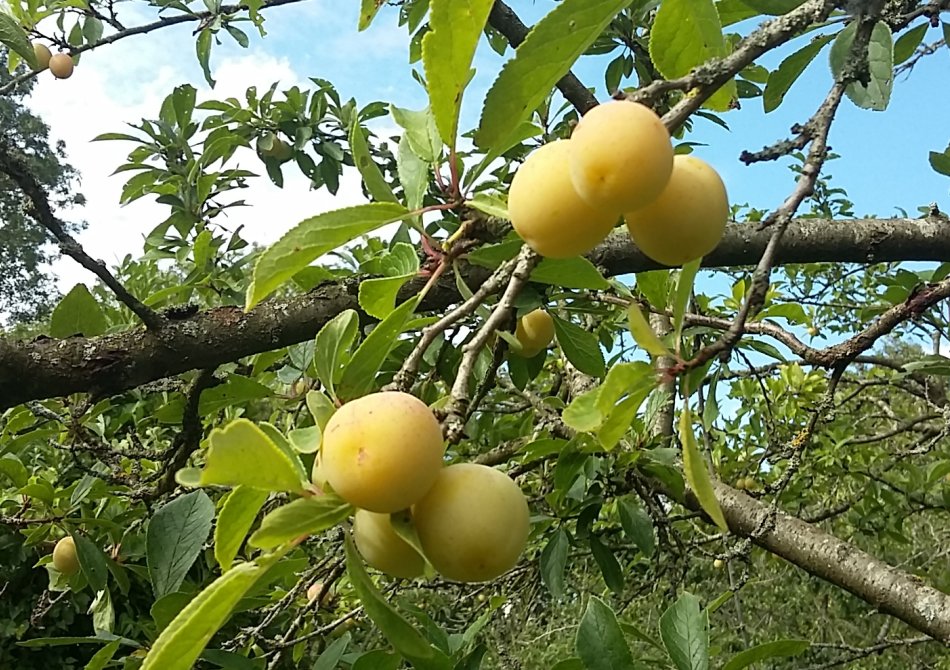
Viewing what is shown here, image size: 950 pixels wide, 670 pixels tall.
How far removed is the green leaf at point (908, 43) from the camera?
1.37 meters

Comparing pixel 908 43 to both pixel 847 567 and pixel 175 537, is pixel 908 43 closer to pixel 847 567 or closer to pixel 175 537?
pixel 847 567

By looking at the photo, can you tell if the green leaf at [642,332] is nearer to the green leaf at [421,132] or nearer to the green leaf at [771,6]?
the green leaf at [421,132]

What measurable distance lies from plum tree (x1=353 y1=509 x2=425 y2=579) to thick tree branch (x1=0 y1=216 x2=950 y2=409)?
2.35 feet

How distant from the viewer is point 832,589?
372 centimetres

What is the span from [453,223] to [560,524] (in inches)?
26.6

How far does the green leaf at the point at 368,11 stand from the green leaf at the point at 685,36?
101 cm

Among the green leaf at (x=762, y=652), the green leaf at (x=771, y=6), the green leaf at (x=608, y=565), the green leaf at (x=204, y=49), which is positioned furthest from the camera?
the green leaf at (x=204, y=49)

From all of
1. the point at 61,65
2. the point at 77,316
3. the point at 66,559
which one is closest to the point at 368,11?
the point at 77,316

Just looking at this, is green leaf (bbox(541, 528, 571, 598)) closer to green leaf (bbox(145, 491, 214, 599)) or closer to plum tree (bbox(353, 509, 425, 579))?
green leaf (bbox(145, 491, 214, 599))

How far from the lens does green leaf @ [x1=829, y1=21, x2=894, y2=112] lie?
90cm

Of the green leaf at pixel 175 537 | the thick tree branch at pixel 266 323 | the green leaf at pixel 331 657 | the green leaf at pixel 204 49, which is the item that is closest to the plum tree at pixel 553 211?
the thick tree branch at pixel 266 323

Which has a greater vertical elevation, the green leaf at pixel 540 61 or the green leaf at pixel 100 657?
the green leaf at pixel 540 61

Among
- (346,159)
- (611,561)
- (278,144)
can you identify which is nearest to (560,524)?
(611,561)

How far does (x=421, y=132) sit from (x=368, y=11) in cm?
87
